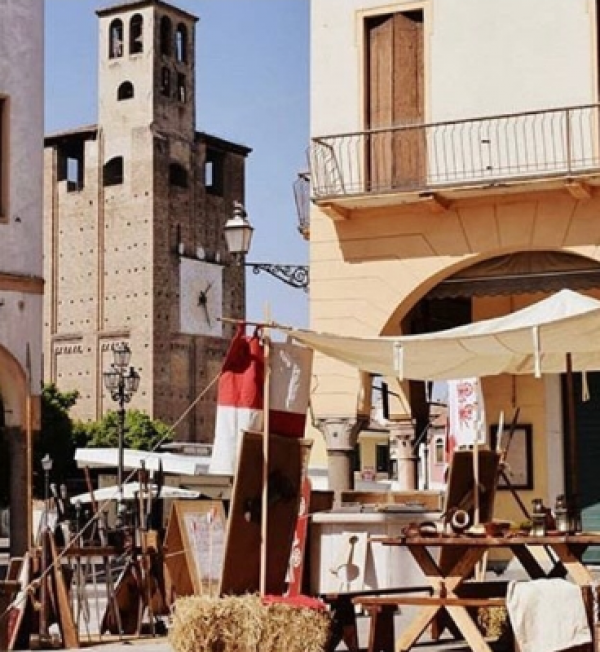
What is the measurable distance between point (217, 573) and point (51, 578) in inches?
64.4

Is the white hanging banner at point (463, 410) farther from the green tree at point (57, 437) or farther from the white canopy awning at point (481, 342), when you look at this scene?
the green tree at point (57, 437)

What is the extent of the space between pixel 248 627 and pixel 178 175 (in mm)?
78298

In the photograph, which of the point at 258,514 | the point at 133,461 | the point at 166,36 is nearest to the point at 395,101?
the point at 258,514

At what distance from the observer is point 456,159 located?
18.8m

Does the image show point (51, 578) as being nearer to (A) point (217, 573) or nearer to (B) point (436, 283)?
(A) point (217, 573)

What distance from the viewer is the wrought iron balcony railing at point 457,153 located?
18.1 metres

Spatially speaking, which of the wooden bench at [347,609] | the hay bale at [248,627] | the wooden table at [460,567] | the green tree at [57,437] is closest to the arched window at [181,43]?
the green tree at [57,437]

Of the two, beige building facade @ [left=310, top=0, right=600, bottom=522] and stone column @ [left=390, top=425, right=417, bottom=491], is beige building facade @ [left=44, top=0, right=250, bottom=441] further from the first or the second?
beige building facade @ [left=310, top=0, right=600, bottom=522]

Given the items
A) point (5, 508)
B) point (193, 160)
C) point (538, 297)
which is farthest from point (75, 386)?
point (538, 297)

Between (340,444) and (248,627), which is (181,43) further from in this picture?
(248,627)

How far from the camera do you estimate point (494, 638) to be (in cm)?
1303

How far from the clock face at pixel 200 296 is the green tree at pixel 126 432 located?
36.1 ft

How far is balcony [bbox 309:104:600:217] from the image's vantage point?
18.0 m

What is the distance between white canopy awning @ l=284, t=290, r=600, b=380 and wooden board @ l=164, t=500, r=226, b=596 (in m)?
1.82
